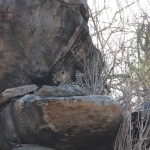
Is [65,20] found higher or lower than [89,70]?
higher

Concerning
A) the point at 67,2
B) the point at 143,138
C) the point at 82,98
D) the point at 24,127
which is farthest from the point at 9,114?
the point at 67,2

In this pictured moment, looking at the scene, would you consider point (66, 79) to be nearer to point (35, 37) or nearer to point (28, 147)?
point (35, 37)

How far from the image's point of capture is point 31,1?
6.68 metres

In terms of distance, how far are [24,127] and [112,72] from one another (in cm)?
236

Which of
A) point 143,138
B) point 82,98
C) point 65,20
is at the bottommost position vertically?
point 143,138

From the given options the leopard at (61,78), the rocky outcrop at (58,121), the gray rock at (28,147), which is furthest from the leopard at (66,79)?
the gray rock at (28,147)

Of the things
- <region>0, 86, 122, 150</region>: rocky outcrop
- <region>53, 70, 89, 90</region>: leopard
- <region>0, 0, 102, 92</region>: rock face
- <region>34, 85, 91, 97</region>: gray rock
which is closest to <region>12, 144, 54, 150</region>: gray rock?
<region>0, 86, 122, 150</region>: rocky outcrop

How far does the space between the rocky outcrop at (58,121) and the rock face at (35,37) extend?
95 cm

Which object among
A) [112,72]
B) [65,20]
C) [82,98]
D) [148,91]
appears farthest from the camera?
[112,72]

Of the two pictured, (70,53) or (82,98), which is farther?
(70,53)

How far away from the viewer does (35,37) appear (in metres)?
6.64

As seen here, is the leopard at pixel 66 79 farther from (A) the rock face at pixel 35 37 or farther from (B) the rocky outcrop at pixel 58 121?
(B) the rocky outcrop at pixel 58 121

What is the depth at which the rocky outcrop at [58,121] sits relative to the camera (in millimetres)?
5316

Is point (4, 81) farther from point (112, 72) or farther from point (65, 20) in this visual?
point (112, 72)
